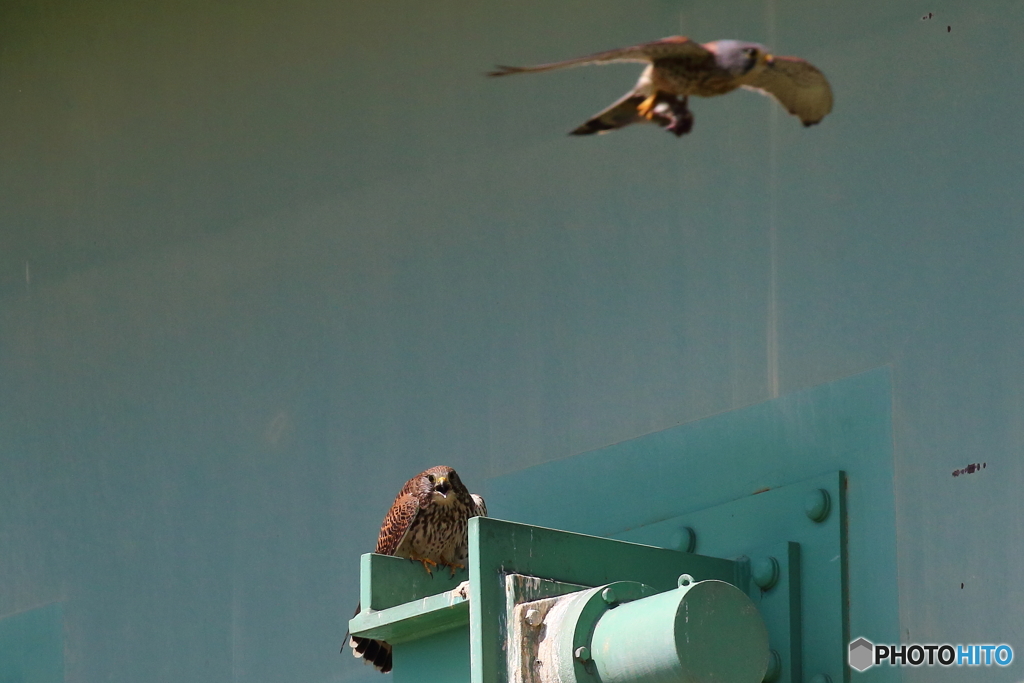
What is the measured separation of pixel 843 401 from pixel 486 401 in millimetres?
1307

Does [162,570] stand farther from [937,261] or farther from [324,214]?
[937,261]

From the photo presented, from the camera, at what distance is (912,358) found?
13.5 ft

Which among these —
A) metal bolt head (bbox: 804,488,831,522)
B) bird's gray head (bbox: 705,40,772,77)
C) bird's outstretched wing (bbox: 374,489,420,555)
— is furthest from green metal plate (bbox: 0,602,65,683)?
bird's gray head (bbox: 705,40,772,77)

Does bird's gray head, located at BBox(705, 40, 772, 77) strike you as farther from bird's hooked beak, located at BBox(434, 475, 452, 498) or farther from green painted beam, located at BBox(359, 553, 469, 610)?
bird's hooked beak, located at BBox(434, 475, 452, 498)

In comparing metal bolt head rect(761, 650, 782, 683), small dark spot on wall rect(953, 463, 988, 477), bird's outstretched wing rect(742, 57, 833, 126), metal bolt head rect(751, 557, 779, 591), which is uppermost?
bird's outstretched wing rect(742, 57, 833, 126)

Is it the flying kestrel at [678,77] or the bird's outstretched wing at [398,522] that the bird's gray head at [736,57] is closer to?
the flying kestrel at [678,77]

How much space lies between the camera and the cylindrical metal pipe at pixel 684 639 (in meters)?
3.44

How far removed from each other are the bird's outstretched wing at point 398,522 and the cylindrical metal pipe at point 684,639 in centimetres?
131

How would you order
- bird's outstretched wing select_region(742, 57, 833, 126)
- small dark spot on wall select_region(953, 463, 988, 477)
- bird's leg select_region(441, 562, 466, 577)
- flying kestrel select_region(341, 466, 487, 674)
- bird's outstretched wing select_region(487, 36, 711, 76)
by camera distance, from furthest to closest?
flying kestrel select_region(341, 466, 487, 674) → bird's leg select_region(441, 562, 466, 577) → small dark spot on wall select_region(953, 463, 988, 477) → bird's outstretched wing select_region(742, 57, 833, 126) → bird's outstretched wing select_region(487, 36, 711, 76)

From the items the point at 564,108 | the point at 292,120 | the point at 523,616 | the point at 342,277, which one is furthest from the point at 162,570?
the point at 523,616

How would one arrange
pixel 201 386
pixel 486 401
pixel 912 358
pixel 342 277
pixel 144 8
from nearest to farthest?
pixel 912 358
pixel 486 401
pixel 342 277
pixel 201 386
pixel 144 8

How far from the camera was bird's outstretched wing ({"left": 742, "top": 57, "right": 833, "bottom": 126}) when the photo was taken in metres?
3.16

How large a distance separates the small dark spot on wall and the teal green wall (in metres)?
0.01

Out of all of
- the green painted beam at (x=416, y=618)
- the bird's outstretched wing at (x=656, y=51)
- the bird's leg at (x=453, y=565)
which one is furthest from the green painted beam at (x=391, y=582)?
the bird's outstretched wing at (x=656, y=51)
